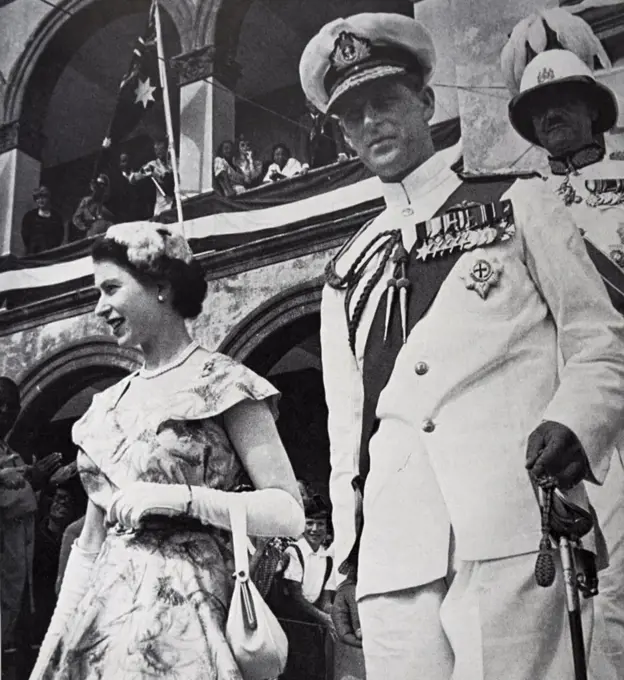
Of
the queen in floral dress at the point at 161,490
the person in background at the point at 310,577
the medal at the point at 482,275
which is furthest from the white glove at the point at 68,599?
the medal at the point at 482,275

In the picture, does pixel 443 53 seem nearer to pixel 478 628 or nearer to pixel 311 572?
pixel 311 572

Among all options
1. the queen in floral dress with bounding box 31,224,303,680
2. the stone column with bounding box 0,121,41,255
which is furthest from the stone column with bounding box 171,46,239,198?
the queen in floral dress with bounding box 31,224,303,680

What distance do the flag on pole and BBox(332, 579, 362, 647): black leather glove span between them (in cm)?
236

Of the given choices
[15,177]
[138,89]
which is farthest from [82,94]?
[15,177]

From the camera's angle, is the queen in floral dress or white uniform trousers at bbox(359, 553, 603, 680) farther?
the queen in floral dress

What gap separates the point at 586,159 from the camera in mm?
2707

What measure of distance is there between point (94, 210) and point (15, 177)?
0.55m

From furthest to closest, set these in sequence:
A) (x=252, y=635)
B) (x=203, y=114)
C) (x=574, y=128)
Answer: (x=203, y=114)
(x=574, y=128)
(x=252, y=635)

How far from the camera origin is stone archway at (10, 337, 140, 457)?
12.3 feet

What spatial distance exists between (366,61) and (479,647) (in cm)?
159

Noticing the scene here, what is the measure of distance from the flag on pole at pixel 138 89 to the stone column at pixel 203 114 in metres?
0.21

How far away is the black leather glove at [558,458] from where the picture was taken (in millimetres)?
2246

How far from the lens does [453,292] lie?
265 cm

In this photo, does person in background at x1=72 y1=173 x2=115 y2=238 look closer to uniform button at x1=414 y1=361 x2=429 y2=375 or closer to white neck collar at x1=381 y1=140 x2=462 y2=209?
white neck collar at x1=381 y1=140 x2=462 y2=209
